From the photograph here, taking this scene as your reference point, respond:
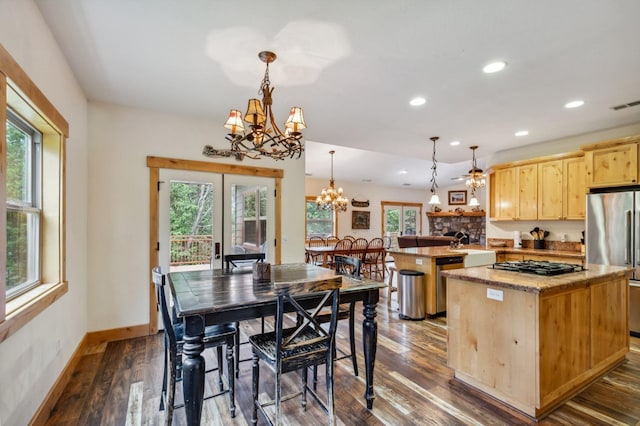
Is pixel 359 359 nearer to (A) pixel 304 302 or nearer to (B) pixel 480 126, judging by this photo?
(A) pixel 304 302

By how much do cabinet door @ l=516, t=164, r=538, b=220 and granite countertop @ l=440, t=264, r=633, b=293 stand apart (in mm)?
2383

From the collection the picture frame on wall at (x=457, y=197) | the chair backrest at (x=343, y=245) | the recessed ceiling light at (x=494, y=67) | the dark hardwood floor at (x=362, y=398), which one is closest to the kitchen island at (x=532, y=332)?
the dark hardwood floor at (x=362, y=398)

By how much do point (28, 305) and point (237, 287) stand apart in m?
1.20

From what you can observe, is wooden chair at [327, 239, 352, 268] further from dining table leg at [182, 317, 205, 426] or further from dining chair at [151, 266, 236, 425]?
dining table leg at [182, 317, 205, 426]

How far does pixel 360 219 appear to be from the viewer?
10672 mm

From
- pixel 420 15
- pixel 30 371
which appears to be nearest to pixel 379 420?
pixel 30 371

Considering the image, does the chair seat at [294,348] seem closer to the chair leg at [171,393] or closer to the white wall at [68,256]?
the chair leg at [171,393]

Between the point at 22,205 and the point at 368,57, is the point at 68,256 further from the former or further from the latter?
the point at 368,57

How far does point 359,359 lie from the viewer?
9.84 feet

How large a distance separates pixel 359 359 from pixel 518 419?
1321 mm

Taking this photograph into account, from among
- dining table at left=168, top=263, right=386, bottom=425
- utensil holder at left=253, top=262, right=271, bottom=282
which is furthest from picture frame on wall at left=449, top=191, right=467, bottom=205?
utensil holder at left=253, top=262, right=271, bottom=282

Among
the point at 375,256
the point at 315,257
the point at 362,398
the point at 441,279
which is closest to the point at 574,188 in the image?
the point at 441,279

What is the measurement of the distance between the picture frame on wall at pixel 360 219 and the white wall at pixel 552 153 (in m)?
5.04

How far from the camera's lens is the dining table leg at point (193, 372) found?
1698mm
